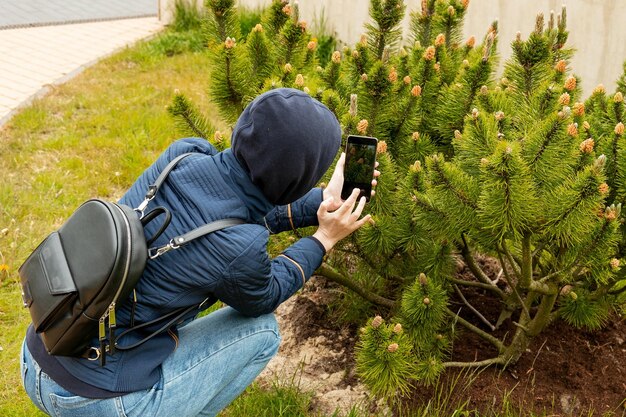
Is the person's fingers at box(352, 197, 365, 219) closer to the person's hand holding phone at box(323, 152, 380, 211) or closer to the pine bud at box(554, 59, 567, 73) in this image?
the person's hand holding phone at box(323, 152, 380, 211)

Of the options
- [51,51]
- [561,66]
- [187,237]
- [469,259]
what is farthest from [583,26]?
[51,51]

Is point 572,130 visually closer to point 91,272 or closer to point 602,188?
point 602,188

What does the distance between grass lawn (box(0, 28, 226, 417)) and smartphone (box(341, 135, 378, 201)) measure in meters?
1.39

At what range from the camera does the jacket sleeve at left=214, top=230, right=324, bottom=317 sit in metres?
1.93

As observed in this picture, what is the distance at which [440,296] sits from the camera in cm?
241

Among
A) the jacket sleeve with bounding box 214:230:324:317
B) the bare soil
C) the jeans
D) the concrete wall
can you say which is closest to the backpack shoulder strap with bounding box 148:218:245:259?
the jacket sleeve with bounding box 214:230:324:317

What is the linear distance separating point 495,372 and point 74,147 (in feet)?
11.0

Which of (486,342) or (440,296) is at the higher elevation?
(440,296)

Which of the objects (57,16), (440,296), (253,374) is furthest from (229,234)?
(57,16)

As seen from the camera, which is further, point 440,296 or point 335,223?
point 440,296

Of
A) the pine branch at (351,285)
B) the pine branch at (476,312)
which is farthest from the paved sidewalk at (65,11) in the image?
the pine branch at (476,312)

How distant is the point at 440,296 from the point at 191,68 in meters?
4.68

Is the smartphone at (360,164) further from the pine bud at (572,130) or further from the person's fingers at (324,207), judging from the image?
the pine bud at (572,130)

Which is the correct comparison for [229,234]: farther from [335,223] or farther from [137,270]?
[335,223]
